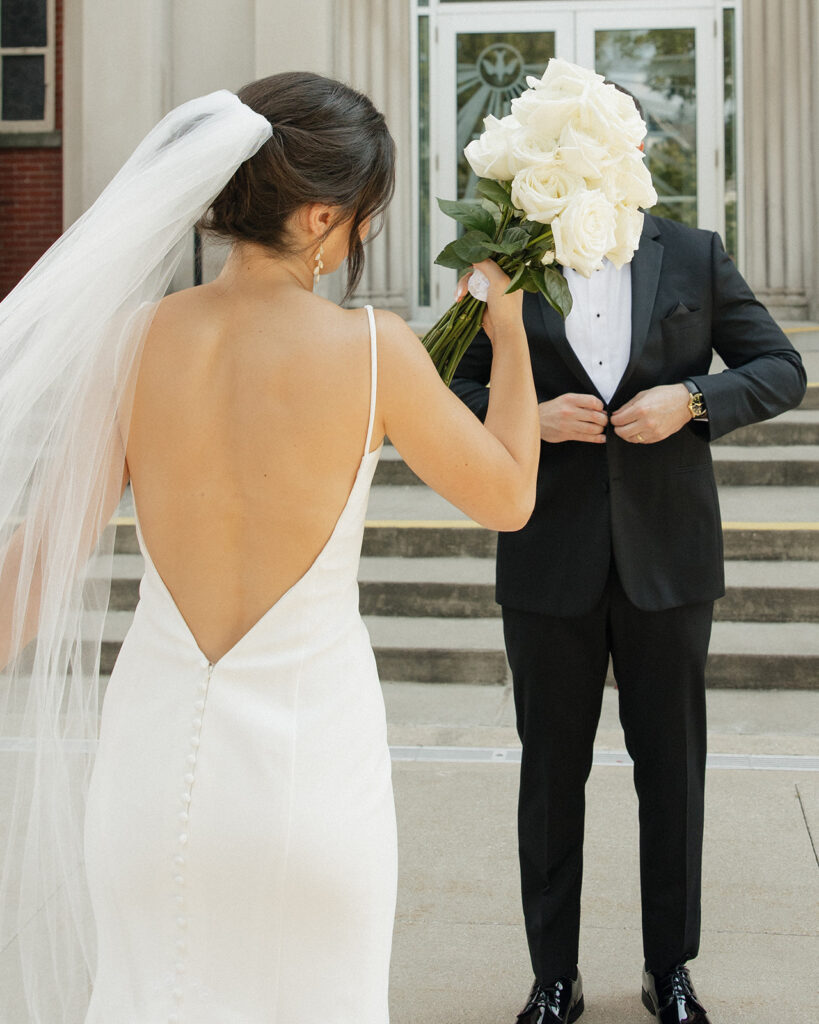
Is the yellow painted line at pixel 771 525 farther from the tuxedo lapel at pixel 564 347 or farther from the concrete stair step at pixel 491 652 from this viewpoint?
the tuxedo lapel at pixel 564 347

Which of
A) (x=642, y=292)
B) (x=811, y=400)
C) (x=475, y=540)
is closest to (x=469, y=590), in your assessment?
(x=475, y=540)

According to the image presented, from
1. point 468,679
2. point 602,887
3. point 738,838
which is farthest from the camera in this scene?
point 468,679

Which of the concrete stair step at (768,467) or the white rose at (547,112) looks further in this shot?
the concrete stair step at (768,467)

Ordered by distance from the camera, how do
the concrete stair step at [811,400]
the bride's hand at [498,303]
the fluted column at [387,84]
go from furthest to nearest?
the fluted column at [387,84], the concrete stair step at [811,400], the bride's hand at [498,303]

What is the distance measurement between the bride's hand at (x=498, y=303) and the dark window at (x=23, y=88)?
→ 439 inches

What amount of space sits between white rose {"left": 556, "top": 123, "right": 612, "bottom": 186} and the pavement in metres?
2.01

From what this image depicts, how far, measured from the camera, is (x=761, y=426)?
25.3 ft

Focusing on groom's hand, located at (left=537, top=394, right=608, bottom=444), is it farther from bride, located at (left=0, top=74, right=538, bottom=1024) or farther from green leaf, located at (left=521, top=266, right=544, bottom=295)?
bride, located at (left=0, top=74, right=538, bottom=1024)

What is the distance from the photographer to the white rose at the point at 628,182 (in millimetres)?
2082

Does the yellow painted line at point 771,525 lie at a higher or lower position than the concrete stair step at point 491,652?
higher

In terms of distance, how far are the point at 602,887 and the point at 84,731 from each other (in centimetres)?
205

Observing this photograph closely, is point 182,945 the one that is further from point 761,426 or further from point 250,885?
point 761,426

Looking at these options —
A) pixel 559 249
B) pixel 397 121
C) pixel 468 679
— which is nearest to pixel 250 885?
pixel 559 249

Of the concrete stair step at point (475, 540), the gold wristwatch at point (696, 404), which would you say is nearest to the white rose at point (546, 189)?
the gold wristwatch at point (696, 404)
